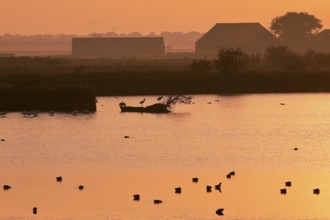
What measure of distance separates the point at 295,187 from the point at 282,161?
1209 cm

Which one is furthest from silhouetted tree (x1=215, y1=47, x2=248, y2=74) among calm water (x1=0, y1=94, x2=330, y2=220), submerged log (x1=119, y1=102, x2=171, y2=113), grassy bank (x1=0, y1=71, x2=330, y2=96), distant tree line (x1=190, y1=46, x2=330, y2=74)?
submerged log (x1=119, y1=102, x2=171, y2=113)

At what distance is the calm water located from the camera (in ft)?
155

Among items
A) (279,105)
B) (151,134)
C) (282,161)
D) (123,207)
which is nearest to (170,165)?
(282,161)

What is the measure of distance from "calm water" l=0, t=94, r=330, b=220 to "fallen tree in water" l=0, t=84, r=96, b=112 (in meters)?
2.05

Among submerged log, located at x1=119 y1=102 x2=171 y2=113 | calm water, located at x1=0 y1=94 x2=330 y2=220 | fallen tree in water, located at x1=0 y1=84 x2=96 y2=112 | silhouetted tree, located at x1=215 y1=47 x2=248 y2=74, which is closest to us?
calm water, located at x1=0 y1=94 x2=330 y2=220

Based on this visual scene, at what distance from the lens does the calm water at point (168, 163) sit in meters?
47.2

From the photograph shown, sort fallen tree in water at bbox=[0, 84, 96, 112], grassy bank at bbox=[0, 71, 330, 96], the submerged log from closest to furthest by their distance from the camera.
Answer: the submerged log, fallen tree in water at bbox=[0, 84, 96, 112], grassy bank at bbox=[0, 71, 330, 96]

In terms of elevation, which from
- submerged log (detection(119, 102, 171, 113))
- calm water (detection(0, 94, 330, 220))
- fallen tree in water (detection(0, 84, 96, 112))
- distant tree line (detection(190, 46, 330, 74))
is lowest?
calm water (detection(0, 94, 330, 220))

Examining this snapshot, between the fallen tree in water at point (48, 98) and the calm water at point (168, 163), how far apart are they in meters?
2.05

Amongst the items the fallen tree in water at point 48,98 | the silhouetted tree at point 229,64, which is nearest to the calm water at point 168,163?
the fallen tree in water at point 48,98

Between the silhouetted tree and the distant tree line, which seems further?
the distant tree line

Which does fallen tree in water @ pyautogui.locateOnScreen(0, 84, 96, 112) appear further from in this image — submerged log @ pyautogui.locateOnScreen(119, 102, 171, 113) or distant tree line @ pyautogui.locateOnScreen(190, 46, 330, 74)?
distant tree line @ pyautogui.locateOnScreen(190, 46, 330, 74)

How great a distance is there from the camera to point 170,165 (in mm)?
62719

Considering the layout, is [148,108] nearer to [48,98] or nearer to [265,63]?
[48,98]
